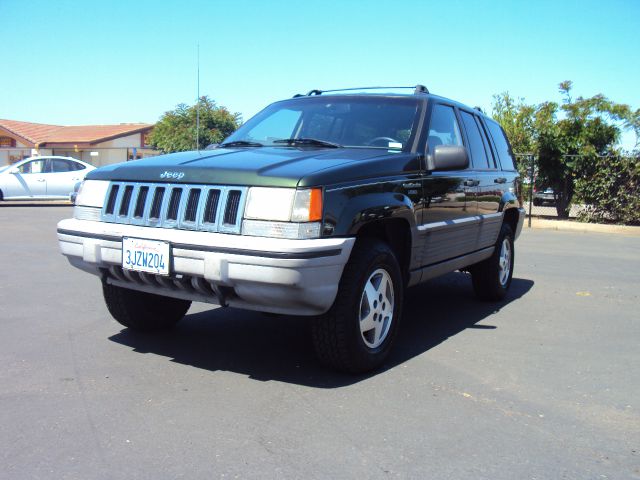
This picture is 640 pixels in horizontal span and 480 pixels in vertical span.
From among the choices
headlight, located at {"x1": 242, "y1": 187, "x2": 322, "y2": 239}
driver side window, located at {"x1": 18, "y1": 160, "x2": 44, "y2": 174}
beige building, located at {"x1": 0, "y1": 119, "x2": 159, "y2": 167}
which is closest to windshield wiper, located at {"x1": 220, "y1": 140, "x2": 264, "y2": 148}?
headlight, located at {"x1": 242, "y1": 187, "x2": 322, "y2": 239}

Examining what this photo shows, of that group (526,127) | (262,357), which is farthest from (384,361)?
(526,127)

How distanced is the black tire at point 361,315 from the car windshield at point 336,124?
101 cm

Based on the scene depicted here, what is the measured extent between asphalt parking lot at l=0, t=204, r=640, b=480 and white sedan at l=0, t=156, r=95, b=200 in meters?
14.4

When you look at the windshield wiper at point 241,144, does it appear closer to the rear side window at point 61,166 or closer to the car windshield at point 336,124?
the car windshield at point 336,124

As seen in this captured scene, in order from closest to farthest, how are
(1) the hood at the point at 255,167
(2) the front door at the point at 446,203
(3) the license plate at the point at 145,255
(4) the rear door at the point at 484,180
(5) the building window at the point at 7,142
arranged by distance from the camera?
(1) the hood at the point at 255,167 → (3) the license plate at the point at 145,255 → (2) the front door at the point at 446,203 → (4) the rear door at the point at 484,180 → (5) the building window at the point at 7,142

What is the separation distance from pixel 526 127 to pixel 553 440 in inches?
646

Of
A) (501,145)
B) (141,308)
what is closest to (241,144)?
(141,308)

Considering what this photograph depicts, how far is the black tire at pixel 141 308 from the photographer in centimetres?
467

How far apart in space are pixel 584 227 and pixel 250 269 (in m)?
14.3

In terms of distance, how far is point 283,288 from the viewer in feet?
11.6

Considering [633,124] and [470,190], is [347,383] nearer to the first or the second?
Result: [470,190]

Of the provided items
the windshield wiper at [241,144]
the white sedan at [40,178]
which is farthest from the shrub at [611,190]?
the white sedan at [40,178]

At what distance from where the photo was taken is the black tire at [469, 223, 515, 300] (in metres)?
6.47

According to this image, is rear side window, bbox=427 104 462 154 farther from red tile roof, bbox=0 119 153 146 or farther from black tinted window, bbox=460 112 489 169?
red tile roof, bbox=0 119 153 146
